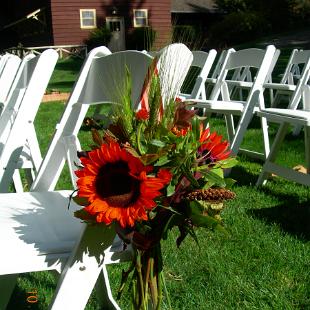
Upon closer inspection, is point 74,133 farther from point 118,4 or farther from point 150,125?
point 118,4

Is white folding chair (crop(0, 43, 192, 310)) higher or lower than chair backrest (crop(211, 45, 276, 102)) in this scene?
higher

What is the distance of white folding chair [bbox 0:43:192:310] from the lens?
142 cm

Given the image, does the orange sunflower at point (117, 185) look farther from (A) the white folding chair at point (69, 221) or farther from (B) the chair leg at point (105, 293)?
(B) the chair leg at point (105, 293)

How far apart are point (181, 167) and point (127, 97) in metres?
0.22

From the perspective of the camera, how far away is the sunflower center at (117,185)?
1.30 meters

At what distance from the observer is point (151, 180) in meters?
1.28

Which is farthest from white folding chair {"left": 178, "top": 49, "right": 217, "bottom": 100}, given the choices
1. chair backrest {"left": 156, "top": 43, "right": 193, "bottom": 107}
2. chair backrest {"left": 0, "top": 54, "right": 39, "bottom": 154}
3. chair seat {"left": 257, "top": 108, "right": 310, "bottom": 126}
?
chair backrest {"left": 156, "top": 43, "right": 193, "bottom": 107}

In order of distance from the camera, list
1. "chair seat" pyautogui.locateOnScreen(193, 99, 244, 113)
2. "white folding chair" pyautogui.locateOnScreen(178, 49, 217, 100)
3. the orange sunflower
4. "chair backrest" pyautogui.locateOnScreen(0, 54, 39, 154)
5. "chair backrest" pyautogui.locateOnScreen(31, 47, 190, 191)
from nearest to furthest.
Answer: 1. the orange sunflower
2. "chair backrest" pyautogui.locateOnScreen(31, 47, 190, 191)
3. "chair backrest" pyautogui.locateOnScreen(0, 54, 39, 154)
4. "chair seat" pyautogui.locateOnScreen(193, 99, 244, 113)
5. "white folding chair" pyautogui.locateOnScreen(178, 49, 217, 100)

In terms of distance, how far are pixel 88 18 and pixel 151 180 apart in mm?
26005

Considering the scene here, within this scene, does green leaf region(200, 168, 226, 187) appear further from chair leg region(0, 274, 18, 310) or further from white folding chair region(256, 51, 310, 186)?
white folding chair region(256, 51, 310, 186)

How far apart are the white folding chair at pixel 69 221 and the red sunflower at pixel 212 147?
0.79 ft

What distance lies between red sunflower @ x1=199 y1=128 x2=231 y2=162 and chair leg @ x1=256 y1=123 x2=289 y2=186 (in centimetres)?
252

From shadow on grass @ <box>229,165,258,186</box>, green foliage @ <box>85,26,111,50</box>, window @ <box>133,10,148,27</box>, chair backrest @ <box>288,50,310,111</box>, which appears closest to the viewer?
shadow on grass @ <box>229,165,258,186</box>

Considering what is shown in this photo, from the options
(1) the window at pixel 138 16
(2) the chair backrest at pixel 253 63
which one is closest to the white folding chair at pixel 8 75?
(2) the chair backrest at pixel 253 63
